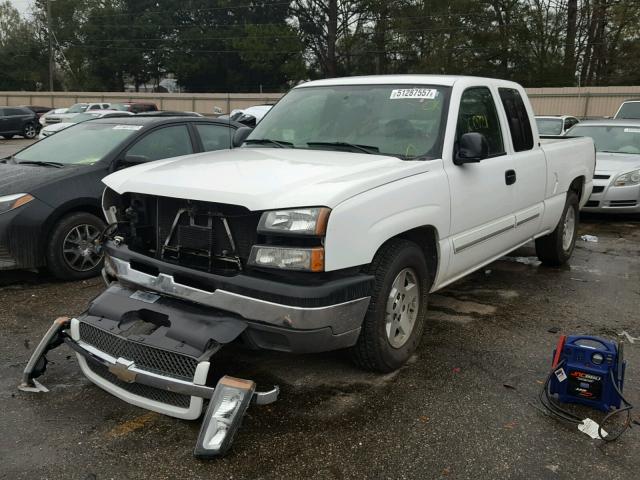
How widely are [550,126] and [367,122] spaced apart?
11.4 metres

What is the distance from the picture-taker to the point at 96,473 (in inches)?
110

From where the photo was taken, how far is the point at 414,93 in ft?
14.4

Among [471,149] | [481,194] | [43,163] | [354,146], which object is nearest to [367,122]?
[354,146]

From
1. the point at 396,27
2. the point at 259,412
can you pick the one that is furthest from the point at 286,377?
the point at 396,27

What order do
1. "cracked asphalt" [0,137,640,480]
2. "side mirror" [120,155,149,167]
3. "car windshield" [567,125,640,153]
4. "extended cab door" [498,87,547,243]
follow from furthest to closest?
"car windshield" [567,125,640,153] → "side mirror" [120,155,149,167] → "extended cab door" [498,87,547,243] → "cracked asphalt" [0,137,640,480]

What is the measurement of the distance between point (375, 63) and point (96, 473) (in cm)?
5177

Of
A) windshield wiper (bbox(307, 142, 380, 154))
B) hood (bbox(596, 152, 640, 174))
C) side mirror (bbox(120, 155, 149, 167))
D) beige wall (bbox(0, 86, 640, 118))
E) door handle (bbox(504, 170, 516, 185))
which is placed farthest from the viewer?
beige wall (bbox(0, 86, 640, 118))

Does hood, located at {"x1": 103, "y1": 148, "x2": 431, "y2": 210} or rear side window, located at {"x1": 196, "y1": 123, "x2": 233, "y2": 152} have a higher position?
rear side window, located at {"x1": 196, "y1": 123, "x2": 233, "y2": 152}

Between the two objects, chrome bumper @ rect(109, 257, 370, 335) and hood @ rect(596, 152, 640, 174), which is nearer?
chrome bumper @ rect(109, 257, 370, 335)

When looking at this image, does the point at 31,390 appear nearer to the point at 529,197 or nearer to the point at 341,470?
the point at 341,470

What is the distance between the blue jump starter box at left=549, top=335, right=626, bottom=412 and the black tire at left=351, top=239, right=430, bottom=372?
0.94 meters

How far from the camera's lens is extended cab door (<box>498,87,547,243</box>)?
5.09 metres

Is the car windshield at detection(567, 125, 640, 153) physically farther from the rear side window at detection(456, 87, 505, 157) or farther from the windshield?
the rear side window at detection(456, 87, 505, 157)

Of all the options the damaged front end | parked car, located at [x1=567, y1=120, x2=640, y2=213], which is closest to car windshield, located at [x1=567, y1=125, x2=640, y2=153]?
parked car, located at [x1=567, y1=120, x2=640, y2=213]
